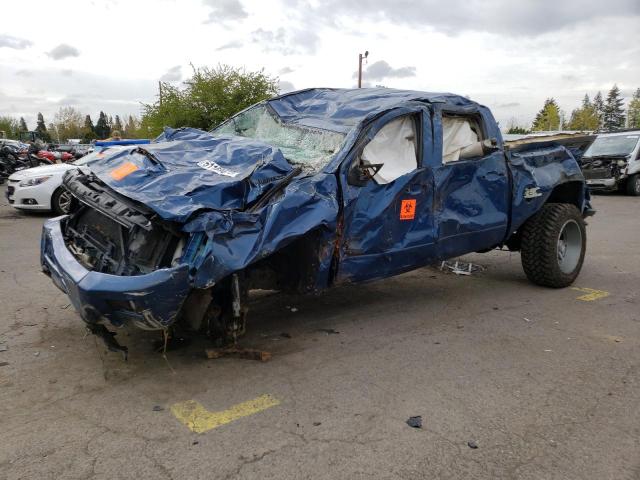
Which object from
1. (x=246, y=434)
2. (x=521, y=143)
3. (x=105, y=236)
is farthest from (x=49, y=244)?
(x=521, y=143)

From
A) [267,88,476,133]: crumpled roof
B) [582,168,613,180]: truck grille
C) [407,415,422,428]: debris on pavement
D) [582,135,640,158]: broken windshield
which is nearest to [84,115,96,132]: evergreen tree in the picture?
[582,135,640,158]: broken windshield

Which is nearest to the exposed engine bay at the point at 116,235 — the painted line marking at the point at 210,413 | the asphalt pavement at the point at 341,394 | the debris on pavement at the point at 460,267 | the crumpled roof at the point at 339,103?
the asphalt pavement at the point at 341,394

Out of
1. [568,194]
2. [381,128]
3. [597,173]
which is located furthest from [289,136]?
[597,173]

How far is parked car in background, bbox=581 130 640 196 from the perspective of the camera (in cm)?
1612

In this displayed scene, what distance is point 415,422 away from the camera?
9.84ft

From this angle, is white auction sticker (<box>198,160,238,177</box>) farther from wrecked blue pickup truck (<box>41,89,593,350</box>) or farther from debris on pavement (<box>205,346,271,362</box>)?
debris on pavement (<box>205,346,271,362</box>)

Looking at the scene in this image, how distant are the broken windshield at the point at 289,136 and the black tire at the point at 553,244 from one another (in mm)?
2645

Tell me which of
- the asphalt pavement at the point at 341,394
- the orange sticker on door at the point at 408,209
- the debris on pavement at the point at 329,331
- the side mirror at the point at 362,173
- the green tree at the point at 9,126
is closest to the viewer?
the asphalt pavement at the point at 341,394

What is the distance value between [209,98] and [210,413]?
18631 mm

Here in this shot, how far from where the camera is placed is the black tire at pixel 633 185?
1639 cm

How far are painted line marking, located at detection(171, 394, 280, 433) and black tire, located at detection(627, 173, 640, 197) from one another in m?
16.7

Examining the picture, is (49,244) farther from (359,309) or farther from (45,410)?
(359,309)

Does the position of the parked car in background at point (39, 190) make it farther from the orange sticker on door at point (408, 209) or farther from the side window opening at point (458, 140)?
the orange sticker on door at point (408, 209)

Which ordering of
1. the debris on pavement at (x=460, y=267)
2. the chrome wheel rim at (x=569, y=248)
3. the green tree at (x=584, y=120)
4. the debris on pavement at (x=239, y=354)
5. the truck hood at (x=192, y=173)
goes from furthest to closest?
the green tree at (x=584, y=120) < the debris on pavement at (x=460, y=267) < the chrome wheel rim at (x=569, y=248) < the debris on pavement at (x=239, y=354) < the truck hood at (x=192, y=173)
